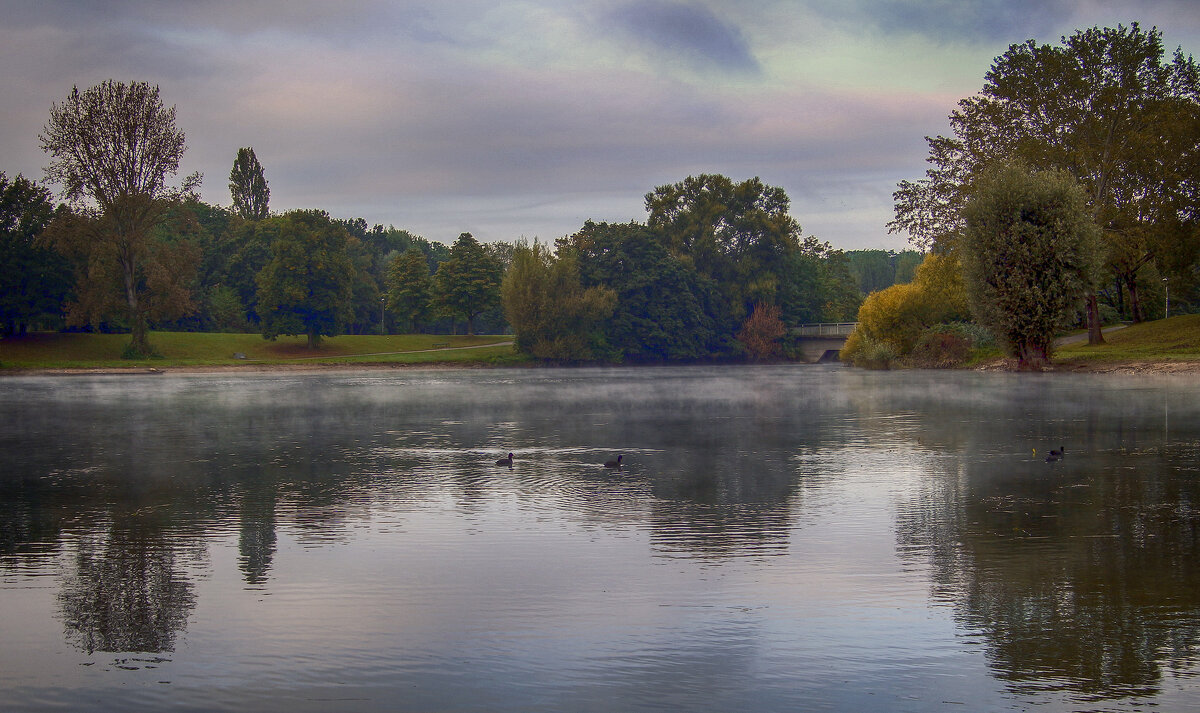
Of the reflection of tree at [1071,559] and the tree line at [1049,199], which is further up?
the tree line at [1049,199]

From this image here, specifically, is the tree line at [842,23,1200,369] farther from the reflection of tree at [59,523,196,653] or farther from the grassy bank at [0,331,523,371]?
the reflection of tree at [59,523,196,653]

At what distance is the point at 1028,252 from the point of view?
193ft

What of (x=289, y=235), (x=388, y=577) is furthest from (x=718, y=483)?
(x=289, y=235)

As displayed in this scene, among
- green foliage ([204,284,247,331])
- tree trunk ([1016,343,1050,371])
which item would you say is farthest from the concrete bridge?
green foliage ([204,284,247,331])

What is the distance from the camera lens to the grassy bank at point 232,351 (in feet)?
294

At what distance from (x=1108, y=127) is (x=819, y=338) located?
56963 mm

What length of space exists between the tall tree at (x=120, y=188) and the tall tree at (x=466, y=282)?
4734 centimetres

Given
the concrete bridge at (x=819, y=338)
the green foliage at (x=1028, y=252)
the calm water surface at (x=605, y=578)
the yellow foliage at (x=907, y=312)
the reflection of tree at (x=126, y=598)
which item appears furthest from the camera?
the concrete bridge at (x=819, y=338)

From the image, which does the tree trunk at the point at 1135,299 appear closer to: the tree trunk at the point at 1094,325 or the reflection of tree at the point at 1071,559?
the tree trunk at the point at 1094,325

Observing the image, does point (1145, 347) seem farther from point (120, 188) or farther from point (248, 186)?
point (248, 186)

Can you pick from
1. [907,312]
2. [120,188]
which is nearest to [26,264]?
[120,188]

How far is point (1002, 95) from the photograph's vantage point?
7581 cm

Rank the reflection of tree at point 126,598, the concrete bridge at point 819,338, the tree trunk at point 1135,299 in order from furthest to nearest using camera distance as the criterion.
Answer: the concrete bridge at point 819,338
the tree trunk at point 1135,299
the reflection of tree at point 126,598

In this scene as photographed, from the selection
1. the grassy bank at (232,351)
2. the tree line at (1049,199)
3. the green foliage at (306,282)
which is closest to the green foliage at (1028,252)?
the tree line at (1049,199)
